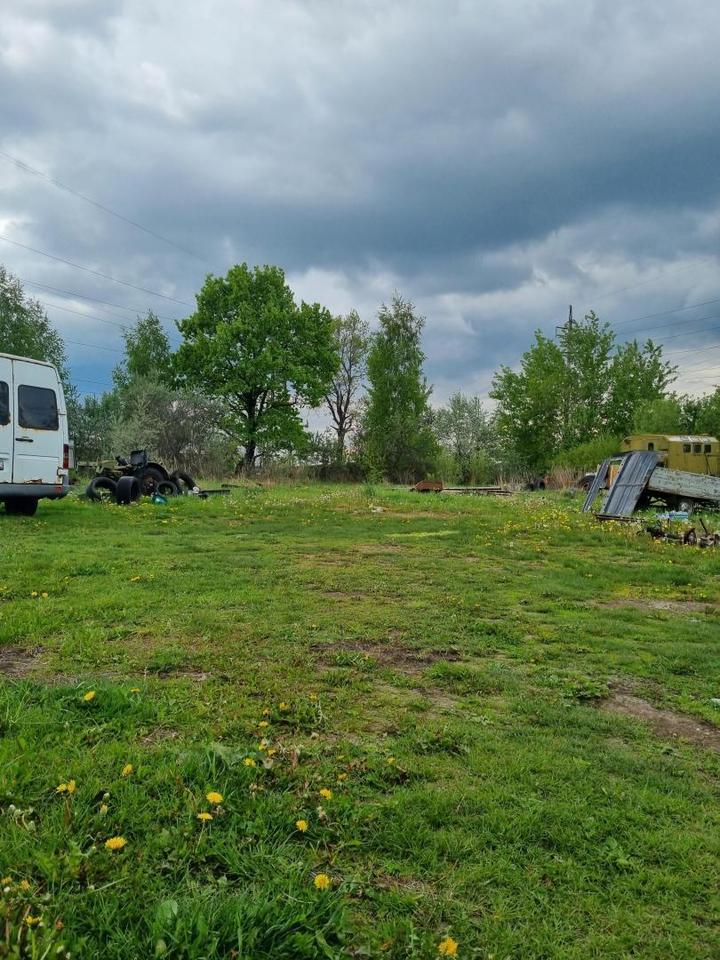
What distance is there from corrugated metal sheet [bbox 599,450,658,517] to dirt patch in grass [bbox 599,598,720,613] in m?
8.48

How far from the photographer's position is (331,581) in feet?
21.8

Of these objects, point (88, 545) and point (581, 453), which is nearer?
point (88, 545)

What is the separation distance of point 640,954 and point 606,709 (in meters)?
1.85

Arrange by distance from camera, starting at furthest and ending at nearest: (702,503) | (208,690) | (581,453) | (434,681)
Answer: (581,453), (702,503), (434,681), (208,690)

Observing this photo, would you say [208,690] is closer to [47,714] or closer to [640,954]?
[47,714]

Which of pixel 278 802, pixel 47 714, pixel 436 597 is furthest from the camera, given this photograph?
pixel 436 597

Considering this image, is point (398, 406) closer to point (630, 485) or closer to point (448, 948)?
point (630, 485)

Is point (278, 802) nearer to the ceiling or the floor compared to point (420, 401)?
nearer to the floor

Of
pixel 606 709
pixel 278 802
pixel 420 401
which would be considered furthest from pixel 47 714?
pixel 420 401

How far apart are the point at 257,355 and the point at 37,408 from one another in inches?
1126

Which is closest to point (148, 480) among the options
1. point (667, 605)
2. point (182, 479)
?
point (182, 479)

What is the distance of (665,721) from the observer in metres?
3.31

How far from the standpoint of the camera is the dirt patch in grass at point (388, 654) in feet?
13.1

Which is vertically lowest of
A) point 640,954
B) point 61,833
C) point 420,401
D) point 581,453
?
point 640,954
